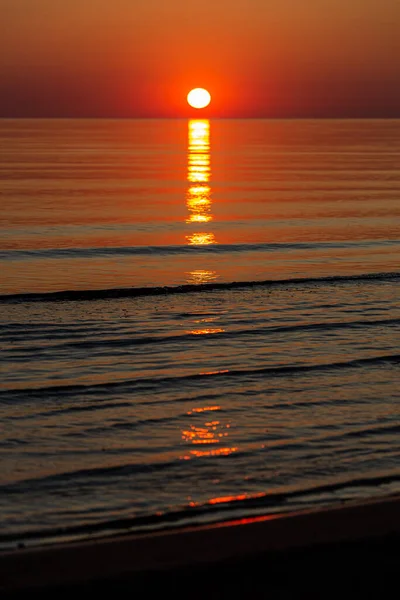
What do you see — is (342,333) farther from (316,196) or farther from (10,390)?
(316,196)

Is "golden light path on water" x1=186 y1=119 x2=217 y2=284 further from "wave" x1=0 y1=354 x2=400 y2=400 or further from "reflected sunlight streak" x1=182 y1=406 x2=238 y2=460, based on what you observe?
"reflected sunlight streak" x1=182 y1=406 x2=238 y2=460

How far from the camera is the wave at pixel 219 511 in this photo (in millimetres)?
5348

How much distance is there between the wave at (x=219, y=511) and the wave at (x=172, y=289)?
8162 millimetres

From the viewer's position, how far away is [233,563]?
13.8ft

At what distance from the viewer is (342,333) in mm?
11164

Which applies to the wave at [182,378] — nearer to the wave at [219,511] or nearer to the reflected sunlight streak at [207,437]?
the reflected sunlight streak at [207,437]

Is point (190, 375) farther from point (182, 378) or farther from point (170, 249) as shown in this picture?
point (170, 249)

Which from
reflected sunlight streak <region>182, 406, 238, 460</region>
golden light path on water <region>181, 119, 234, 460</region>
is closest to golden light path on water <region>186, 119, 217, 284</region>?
golden light path on water <region>181, 119, 234, 460</region>

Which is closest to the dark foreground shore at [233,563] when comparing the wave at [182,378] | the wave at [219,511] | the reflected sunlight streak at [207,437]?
the wave at [219,511]

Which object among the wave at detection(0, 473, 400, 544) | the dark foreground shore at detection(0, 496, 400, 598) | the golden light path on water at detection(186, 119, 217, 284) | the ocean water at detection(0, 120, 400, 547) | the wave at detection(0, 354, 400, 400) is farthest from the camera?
the golden light path on water at detection(186, 119, 217, 284)

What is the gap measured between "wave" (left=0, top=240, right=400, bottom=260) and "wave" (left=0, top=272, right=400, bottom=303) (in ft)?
12.9

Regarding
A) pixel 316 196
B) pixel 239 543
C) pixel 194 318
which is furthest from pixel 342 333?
pixel 316 196

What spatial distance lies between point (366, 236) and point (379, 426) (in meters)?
14.9

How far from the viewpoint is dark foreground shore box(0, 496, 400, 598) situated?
397 cm
